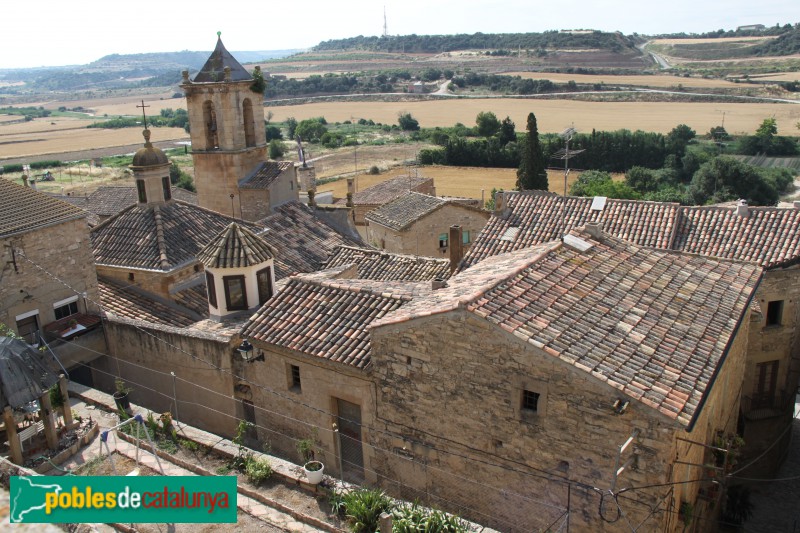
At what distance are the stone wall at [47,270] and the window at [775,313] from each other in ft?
58.1

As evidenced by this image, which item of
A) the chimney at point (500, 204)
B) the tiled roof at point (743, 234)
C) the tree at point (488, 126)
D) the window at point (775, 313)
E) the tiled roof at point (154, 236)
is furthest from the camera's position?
the tree at point (488, 126)

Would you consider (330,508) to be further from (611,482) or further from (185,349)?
(185,349)

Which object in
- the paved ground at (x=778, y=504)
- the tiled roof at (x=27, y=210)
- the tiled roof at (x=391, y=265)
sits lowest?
the paved ground at (x=778, y=504)

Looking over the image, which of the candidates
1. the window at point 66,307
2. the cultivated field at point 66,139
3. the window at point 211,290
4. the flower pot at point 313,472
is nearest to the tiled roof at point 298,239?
the window at point 211,290

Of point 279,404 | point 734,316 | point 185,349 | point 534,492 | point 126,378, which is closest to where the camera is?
point 534,492

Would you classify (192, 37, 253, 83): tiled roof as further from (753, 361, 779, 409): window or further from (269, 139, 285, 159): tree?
(269, 139, 285, 159): tree

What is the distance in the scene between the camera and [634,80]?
15225cm

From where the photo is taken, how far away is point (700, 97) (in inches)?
4948

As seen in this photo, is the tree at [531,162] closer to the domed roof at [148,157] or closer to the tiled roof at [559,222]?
the tiled roof at [559,222]

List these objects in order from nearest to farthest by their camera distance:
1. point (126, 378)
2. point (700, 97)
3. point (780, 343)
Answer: point (126, 378)
point (780, 343)
point (700, 97)

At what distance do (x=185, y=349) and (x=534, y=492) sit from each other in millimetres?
8220

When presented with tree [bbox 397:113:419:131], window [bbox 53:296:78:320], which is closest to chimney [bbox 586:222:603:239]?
window [bbox 53:296:78:320]

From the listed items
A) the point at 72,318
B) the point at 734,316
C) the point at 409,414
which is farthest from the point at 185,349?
the point at 734,316

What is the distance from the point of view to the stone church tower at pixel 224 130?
26.5 meters
